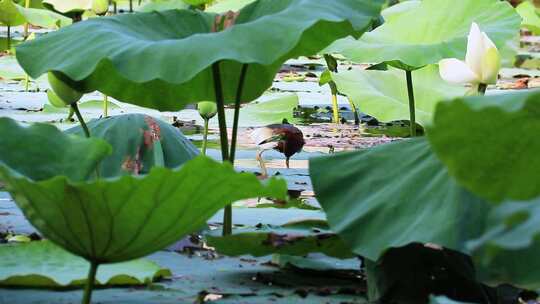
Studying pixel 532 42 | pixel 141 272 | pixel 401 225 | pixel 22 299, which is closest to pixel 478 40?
pixel 401 225

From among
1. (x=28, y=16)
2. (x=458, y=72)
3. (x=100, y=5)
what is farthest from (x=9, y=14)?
(x=458, y=72)

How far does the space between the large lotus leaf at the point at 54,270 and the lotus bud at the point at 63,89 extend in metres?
0.30

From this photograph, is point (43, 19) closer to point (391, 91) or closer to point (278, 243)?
point (391, 91)

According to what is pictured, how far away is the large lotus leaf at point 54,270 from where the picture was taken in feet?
4.11

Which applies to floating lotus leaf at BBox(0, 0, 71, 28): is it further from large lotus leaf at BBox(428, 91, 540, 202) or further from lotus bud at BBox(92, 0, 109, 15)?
large lotus leaf at BBox(428, 91, 540, 202)

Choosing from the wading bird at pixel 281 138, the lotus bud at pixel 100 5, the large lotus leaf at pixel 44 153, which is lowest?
the wading bird at pixel 281 138

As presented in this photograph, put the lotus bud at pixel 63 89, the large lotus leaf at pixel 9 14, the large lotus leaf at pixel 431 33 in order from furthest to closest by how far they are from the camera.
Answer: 1. the large lotus leaf at pixel 9 14
2. the large lotus leaf at pixel 431 33
3. the lotus bud at pixel 63 89

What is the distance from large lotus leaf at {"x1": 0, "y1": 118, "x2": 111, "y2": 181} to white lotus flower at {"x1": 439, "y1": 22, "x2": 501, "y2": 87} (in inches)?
22.9

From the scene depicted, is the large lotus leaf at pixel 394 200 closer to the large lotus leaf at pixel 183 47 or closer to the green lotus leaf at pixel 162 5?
the large lotus leaf at pixel 183 47

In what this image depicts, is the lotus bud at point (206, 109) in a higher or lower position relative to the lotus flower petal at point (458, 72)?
lower

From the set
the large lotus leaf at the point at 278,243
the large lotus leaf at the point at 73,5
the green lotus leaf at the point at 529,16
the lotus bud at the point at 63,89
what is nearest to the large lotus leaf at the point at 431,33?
the lotus bud at the point at 63,89

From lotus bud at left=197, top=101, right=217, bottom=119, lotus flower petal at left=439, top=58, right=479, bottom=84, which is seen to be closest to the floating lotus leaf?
lotus bud at left=197, top=101, right=217, bottom=119

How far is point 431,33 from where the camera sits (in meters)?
2.34

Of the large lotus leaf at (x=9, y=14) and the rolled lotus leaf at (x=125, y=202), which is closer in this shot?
the rolled lotus leaf at (x=125, y=202)
